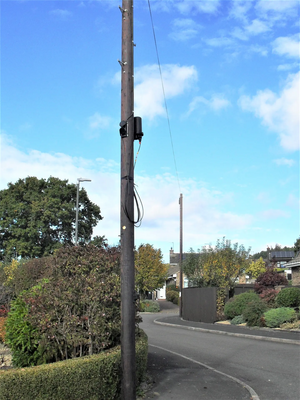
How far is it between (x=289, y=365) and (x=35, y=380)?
724 centimetres

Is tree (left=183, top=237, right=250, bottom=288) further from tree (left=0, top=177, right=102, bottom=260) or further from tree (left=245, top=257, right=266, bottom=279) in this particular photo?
tree (left=245, top=257, right=266, bottom=279)

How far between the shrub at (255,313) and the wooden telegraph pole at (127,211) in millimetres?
15180

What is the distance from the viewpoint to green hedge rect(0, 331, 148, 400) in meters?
5.86

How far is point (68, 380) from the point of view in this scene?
20.0 ft

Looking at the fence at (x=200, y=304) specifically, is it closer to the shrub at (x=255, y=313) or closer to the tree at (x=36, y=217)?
the shrub at (x=255, y=313)

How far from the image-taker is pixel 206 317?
2531cm

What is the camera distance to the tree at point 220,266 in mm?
28422

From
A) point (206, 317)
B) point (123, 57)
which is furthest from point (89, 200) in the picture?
point (123, 57)

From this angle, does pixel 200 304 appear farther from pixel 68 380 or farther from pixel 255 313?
pixel 68 380

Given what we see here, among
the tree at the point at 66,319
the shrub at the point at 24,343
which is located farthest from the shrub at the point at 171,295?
the shrub at the point at 24,343

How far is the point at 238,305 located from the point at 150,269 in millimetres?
23058

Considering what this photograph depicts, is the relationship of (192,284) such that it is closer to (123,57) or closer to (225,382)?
(225,382)

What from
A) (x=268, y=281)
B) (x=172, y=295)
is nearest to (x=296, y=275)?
(x=268, y=281)

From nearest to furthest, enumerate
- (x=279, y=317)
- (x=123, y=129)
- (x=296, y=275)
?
(x=123, y=129)
(x=279, y=317)
(x=296, y=275)
